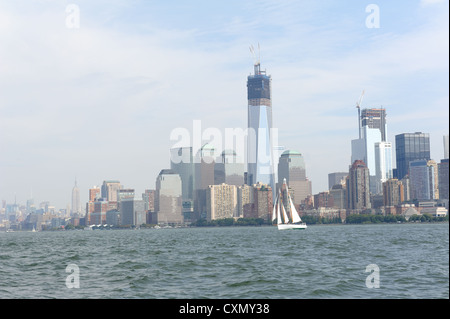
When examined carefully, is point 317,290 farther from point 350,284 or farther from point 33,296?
point 33,296

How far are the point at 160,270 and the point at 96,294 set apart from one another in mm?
14354

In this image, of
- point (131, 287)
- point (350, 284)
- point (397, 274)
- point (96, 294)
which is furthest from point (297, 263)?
point (96, 294)

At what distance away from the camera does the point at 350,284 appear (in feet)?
111

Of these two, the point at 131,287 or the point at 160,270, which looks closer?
the point at 131,287

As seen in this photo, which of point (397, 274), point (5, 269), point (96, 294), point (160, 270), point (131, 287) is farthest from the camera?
point (5, 269)

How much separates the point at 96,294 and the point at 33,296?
3.46 metres

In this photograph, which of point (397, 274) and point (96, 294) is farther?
point (397, 274)
